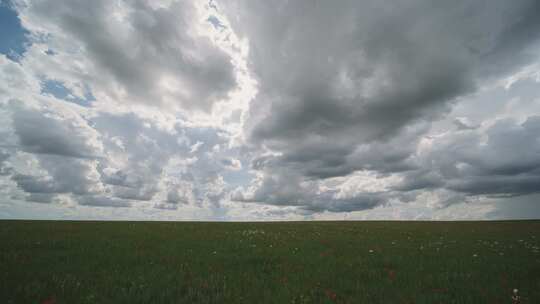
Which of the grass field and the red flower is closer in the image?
the red flower

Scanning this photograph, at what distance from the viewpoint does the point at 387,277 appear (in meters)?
9.22

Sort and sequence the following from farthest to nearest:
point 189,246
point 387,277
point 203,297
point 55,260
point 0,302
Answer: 1. point 189,246
2. point 55,260
3. point 387,277
4. point 203,297
5. point 0,302

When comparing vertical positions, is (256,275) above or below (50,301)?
below

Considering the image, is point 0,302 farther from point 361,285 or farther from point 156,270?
point 361,285

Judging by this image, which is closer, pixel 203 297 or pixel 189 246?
pixel 203 297

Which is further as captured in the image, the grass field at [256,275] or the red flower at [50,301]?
the grass field at [256,275]

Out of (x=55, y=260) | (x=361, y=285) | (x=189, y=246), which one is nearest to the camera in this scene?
(x=361, y=285)

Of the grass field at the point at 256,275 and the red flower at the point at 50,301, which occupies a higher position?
the red flower at the point at 50,301

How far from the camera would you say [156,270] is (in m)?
9.40

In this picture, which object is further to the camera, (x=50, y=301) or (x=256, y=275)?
(x=256, y=275)

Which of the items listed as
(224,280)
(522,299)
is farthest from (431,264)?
(224,280)

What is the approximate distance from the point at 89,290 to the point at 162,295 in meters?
2.30

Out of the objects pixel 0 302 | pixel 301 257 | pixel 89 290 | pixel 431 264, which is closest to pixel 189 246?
pixel 301 257

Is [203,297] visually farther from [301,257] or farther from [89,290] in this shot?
[301,257]
